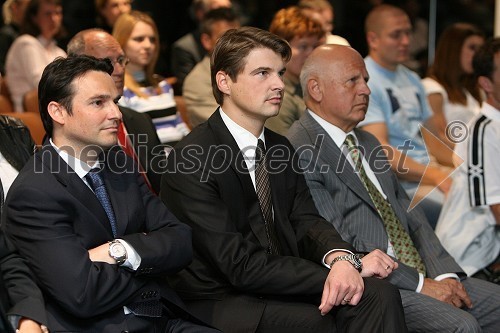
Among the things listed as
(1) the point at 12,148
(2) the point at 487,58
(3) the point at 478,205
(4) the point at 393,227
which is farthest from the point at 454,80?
(1) the point at 12,148

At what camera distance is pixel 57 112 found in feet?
9.63

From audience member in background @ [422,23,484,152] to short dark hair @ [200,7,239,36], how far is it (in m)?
1.28

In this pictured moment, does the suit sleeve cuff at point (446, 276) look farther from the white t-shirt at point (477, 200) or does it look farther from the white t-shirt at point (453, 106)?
the white t-shirt at point (453, 106)

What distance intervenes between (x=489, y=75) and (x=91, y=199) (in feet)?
7.28

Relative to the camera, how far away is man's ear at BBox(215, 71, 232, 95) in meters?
3.36

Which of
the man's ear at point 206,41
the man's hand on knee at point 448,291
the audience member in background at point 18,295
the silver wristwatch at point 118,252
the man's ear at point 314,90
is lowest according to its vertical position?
the man's hand on knee at point 448,291

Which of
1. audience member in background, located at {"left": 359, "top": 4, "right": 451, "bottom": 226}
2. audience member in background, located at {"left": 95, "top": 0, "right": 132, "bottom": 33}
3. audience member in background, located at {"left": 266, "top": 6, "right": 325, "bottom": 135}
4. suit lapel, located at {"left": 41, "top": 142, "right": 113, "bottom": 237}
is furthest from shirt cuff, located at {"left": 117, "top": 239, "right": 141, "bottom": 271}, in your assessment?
audience member in background, located at {"left": 95, "top": 0, "right": 132, "bottom": 33}

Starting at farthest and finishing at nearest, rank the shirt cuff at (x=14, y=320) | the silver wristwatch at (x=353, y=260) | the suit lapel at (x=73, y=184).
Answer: the silver wristwatch at (x=353, y=260) → the suit lapel at (x=73, y=184) → the shirt cuff at (x=14, y=320)

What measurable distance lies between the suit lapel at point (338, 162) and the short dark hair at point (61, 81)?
106 centimetres

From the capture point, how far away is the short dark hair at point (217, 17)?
557cm

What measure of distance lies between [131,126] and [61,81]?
1109mm

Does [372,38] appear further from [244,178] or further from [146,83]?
[244,178]

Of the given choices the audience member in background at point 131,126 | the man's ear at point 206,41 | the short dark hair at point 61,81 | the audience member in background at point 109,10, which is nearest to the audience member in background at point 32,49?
the audience member in background at point 109,10

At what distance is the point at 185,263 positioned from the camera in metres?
2.95
